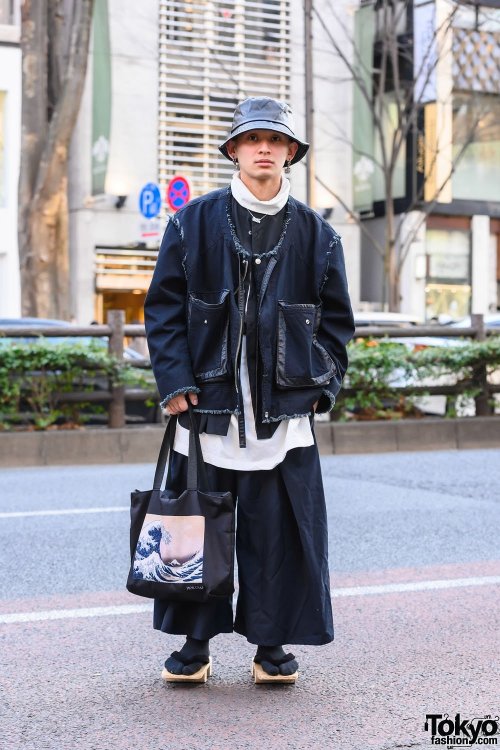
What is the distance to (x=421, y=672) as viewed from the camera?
14.0 feet

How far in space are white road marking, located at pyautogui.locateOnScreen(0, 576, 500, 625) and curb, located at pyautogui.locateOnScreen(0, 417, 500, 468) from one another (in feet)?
20.9

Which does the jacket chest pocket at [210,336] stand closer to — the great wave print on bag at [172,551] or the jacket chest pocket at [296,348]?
the jacket chest pocket at [296,348]

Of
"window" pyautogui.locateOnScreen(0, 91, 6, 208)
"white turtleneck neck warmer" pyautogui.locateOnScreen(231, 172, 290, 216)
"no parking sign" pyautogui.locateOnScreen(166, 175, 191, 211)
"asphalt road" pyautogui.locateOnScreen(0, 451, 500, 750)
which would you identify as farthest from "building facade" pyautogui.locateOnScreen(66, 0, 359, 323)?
"white turtleneck neck warmer" pyautogui.locateOnScreen(231, 172, 290, 216)

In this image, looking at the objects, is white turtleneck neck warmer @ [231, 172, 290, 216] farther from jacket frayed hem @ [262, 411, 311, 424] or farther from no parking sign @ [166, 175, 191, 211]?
no parking sign @ [166, 175, 191, 211]

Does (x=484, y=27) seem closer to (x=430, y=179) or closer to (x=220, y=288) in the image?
(x=430, y=179)

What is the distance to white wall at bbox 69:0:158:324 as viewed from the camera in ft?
90.4

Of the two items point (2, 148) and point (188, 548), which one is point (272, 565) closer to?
point (188, 548)

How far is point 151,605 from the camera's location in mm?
5430

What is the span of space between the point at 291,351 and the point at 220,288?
322 millimetres

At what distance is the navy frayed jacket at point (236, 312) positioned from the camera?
13.1ft

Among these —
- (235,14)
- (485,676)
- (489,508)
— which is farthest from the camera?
(235,14)

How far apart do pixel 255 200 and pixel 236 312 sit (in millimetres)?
390

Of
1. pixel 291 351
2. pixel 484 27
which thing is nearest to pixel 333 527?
pixel 291 351

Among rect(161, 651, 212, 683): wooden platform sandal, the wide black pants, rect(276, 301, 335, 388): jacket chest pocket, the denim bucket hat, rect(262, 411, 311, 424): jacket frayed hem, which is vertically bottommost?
rect(161, 651, 212, 683): wooden platform sandal
